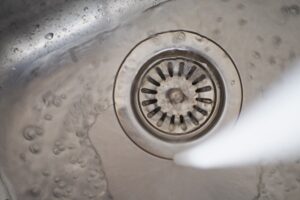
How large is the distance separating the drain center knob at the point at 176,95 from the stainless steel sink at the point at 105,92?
2.8 inches

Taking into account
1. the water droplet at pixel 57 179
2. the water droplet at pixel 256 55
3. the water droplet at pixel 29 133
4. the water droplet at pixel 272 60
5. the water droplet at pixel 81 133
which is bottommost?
the water droplet at pixel 57 179

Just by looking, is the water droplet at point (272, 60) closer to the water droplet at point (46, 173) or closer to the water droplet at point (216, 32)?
the water droplet at point (216, 32)

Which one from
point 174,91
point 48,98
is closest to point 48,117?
point 48,98

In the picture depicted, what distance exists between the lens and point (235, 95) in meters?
0.91

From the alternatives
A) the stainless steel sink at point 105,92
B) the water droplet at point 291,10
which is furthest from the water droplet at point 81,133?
the water droplet at point 291,10

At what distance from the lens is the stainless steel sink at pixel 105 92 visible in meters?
0.88

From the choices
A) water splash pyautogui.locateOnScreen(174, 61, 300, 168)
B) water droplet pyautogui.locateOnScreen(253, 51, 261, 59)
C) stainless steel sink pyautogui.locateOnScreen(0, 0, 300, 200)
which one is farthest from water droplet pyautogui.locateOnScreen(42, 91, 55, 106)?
water droplet pyautogui.locateOnScreen(253, 51, 261, 59)

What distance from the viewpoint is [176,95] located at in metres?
Result: 0.92

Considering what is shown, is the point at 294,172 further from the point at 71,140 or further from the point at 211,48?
the point at 71,140

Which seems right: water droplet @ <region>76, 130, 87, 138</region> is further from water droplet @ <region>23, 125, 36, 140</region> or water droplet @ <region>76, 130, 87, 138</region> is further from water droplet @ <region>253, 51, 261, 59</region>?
water droplet @ <region>253, 51, 261, 59</region>

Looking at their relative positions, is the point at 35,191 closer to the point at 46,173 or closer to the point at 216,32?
the point at 46,173

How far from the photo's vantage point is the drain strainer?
905mm

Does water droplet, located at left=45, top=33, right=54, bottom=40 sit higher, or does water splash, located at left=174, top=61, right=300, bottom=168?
water droplet, located at left=45, top=33, right=54, bottom=40

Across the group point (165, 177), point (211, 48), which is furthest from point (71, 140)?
point (211, 48)
